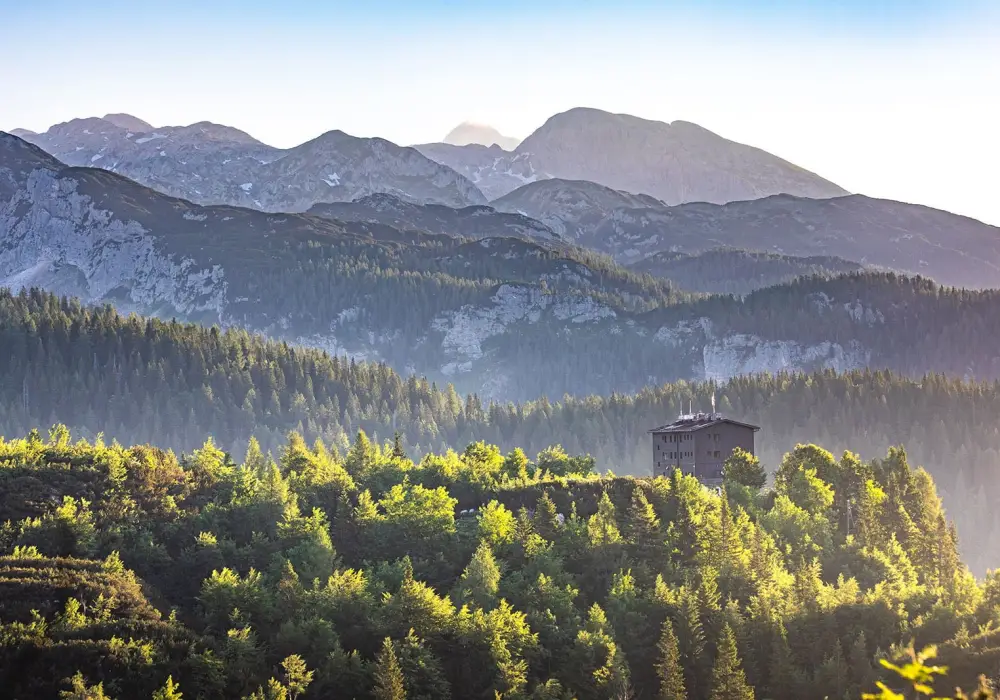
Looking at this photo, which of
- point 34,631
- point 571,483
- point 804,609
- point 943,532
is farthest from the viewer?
point 943,532

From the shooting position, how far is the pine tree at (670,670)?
4828 inches

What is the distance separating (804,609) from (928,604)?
1505 centimetres

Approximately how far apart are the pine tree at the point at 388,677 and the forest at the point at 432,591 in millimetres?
276

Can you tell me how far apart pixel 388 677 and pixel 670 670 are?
2840cm

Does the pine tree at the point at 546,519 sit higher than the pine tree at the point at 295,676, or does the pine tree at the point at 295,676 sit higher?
the pine tree at the point at 546,519

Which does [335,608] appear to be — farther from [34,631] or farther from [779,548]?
[779,548]

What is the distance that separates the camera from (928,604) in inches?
5615

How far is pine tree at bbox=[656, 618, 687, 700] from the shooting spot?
123 m

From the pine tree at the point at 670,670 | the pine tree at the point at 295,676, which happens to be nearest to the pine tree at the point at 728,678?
the pine tree at the point at 670,670

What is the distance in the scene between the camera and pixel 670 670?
123562 millimetres

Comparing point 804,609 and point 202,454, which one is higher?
point 202,454

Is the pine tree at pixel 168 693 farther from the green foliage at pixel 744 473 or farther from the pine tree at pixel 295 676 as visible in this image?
the green foliage at pixel 744 473

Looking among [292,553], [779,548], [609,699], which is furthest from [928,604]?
[292,553]

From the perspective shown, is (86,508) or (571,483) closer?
(86,508)
